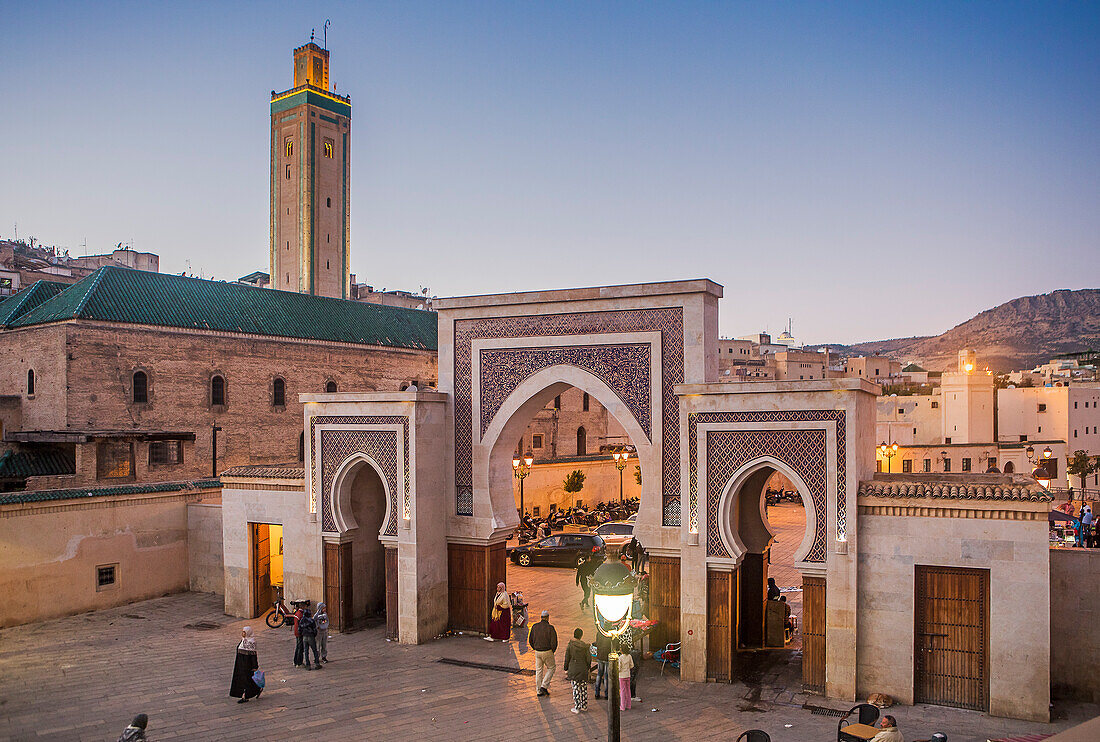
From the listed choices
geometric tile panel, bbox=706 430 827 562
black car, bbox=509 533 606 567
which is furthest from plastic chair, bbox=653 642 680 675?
black car, bbox=509 533 606 567

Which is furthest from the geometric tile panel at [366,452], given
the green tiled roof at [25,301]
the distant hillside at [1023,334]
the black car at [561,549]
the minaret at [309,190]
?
the distant hillside at [1023,334]

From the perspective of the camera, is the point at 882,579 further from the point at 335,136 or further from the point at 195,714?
the point at 335,136

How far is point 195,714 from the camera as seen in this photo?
9.70 meters

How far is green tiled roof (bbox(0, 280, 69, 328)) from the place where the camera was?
80.4 ft

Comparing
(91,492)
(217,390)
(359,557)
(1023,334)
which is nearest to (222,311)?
(217,390)

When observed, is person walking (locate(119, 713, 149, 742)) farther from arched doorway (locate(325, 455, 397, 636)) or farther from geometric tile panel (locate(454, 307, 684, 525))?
geometric tile panel (locate(454, 307, 684, 525))

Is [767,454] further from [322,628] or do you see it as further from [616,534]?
[616,534]

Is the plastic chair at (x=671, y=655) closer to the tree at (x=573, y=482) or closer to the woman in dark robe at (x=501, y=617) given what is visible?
the woman in dark robe at (x=501, y=617)

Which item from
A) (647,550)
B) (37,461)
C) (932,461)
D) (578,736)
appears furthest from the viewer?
(932,461)

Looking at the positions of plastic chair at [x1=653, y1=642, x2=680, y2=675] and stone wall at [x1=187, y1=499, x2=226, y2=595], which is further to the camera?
stone wall at [x1=187, y1=499, x2=226, y2=595]

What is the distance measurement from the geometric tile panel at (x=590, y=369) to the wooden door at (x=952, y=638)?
11.4 feet

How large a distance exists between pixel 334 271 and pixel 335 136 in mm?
7708

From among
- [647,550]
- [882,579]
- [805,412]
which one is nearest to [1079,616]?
[882,579]

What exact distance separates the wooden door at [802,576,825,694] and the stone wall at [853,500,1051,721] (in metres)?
0.27
